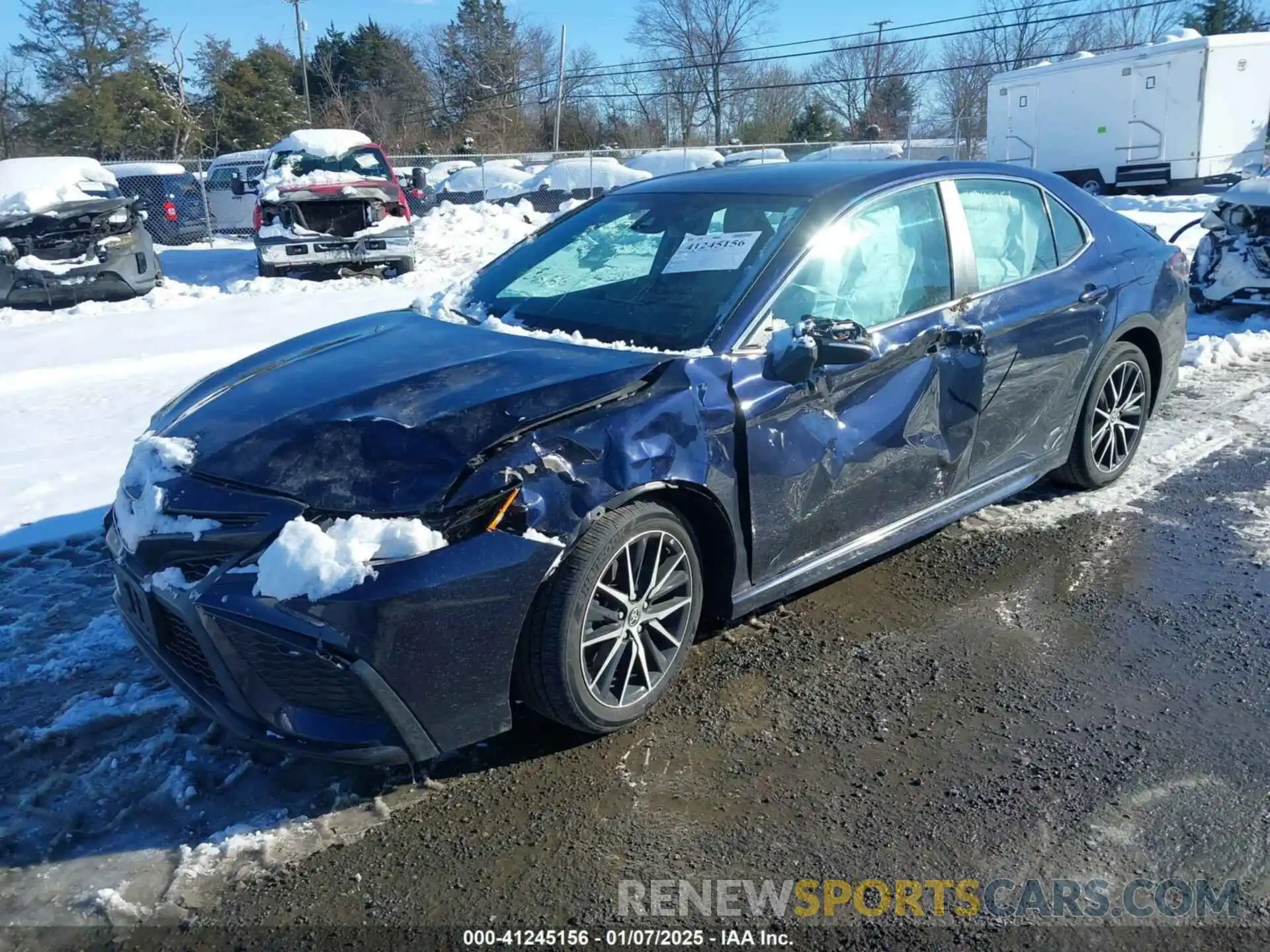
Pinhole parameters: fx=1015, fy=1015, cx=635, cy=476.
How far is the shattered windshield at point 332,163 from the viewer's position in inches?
567

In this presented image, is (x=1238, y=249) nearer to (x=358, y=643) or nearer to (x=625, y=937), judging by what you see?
(x=625, y=937)

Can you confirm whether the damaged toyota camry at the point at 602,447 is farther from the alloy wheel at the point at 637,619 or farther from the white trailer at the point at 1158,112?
the white trailer at the point at 1158,112

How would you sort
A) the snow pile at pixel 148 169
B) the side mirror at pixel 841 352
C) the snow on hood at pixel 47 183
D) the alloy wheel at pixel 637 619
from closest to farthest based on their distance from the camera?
the alloy wheel at pixel 637 619
the side mirror at pixel 841 352
the snow on hood at pixel 47 183
the snow pile at pixel 148 169

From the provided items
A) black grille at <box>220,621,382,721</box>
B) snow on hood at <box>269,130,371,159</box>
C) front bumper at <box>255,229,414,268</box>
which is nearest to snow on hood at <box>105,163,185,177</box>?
snow on hood at <box>269,130,371,159</box>

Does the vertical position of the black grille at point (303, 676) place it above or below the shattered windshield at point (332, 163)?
below

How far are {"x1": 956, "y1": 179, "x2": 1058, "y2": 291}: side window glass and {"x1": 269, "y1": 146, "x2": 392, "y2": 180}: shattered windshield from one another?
11.3 meters

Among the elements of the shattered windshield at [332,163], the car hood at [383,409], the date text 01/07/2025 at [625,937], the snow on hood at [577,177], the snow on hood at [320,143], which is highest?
the snow on hood at [320,143]

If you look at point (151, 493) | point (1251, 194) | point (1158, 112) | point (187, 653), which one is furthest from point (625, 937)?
point (1158, 112)

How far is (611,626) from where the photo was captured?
9.93ft

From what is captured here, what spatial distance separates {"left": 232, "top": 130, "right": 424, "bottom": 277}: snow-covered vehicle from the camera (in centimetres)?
1303

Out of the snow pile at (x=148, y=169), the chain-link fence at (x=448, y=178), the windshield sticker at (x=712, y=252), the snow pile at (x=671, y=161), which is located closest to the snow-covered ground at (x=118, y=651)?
the windshield sticker at (x=712, y=252)

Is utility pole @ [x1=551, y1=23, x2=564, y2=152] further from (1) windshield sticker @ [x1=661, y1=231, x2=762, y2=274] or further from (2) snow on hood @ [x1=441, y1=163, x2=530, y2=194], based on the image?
(1) windshield sticker @ [x1=661, y1=231, x2=762, y2=274]

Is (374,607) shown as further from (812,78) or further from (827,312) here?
(812,78)

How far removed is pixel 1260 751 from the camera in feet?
9.95
